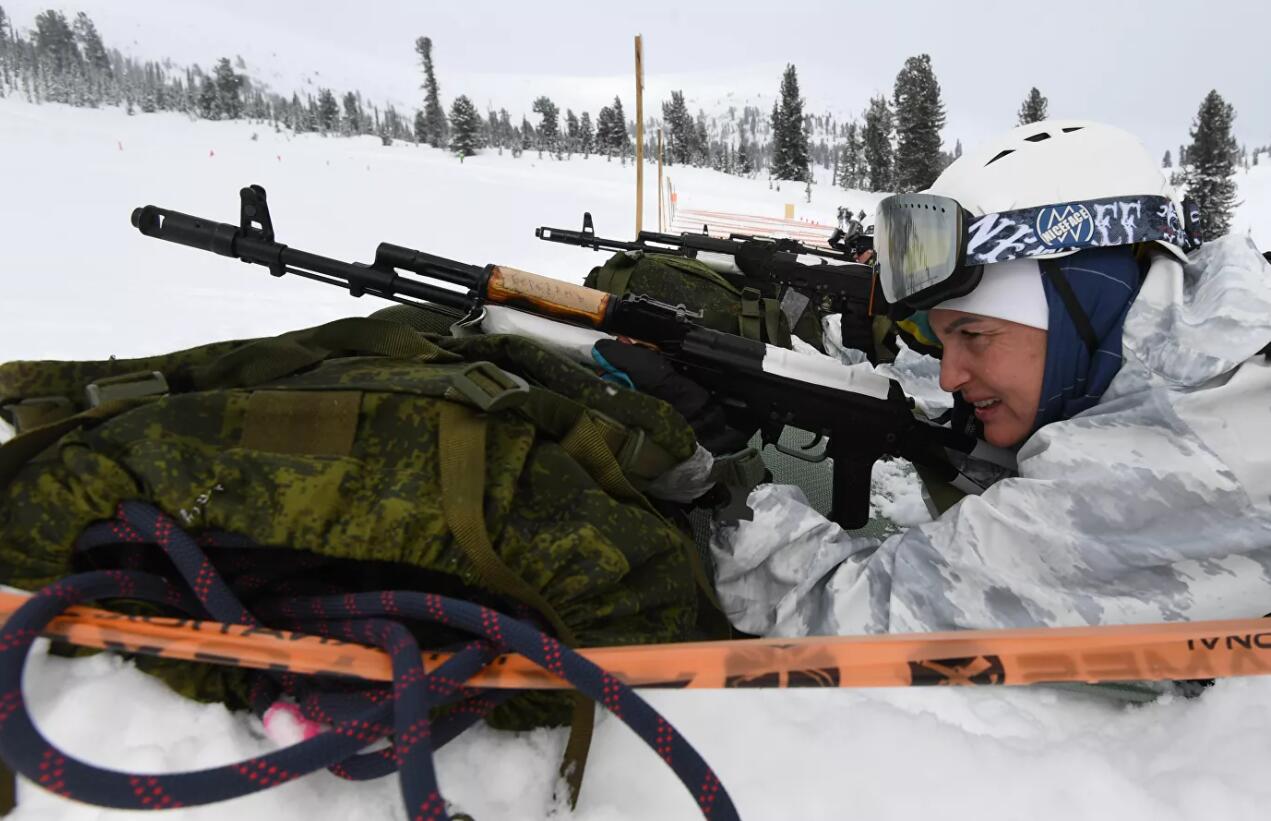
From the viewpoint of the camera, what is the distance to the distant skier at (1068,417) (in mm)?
933

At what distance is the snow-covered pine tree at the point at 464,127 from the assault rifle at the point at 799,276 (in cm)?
2829

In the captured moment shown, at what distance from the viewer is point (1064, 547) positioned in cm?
100

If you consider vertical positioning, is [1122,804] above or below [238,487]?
below

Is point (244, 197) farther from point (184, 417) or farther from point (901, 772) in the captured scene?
point (901, 772)

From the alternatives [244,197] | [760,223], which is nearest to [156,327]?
[244,197]

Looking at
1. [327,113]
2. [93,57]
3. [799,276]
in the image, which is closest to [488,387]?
[799,276]

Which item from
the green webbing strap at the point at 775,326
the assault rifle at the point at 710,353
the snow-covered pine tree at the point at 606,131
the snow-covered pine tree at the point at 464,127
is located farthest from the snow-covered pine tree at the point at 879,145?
the assault rifle at the point at 710,353

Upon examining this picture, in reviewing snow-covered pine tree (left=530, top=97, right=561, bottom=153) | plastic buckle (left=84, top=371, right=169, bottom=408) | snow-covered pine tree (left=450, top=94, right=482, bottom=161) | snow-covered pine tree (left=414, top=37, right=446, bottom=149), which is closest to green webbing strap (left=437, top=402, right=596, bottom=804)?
plastic buckle (left=84, top=371, right=169, bottom=408)

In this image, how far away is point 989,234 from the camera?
121 cm

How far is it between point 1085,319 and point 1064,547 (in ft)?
1.47

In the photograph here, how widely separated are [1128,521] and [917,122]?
30.4 metres

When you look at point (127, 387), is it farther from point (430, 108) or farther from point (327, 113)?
point (327, 113)

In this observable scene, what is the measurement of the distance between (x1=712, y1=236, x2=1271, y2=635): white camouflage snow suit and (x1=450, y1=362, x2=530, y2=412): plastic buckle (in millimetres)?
563

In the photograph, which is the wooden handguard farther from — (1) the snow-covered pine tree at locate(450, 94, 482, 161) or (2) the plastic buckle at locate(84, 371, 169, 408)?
(1) the snow-covered pine tree at locate(450, 94, 482, 161)
